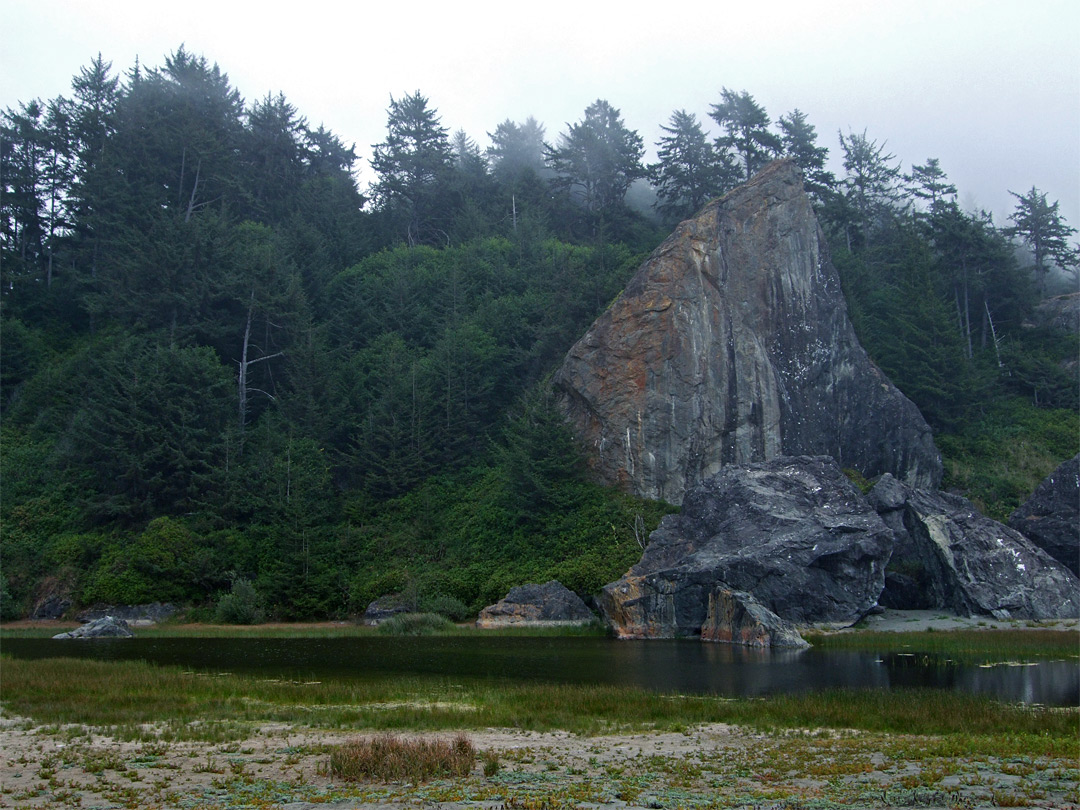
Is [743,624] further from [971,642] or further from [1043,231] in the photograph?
[1043,231]

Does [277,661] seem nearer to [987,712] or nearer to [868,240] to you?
[987,712]

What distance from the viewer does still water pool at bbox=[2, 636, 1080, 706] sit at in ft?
67.7

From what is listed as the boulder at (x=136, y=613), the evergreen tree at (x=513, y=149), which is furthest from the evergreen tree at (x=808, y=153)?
the boulder at (x=136, y=613)

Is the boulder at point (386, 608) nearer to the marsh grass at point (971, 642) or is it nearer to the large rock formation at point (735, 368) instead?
the large rock formation at point (735, 368)

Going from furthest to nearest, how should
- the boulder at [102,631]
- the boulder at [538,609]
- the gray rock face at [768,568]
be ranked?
the boulder at [538,609]
the boulder at [102,631]
the gray rock face at [768,568]

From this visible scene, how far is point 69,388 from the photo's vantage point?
53.1m

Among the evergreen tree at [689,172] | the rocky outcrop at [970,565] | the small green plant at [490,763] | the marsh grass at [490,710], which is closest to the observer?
the small green plant at [490,763]

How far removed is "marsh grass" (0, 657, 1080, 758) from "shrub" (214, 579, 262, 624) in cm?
1845

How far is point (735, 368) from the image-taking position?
46.6m

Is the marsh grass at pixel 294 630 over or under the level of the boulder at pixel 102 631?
under

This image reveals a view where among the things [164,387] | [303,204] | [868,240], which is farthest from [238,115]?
[868,240]

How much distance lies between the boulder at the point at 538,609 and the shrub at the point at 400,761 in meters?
23.8

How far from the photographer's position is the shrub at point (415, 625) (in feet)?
115

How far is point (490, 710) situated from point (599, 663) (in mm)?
8293
